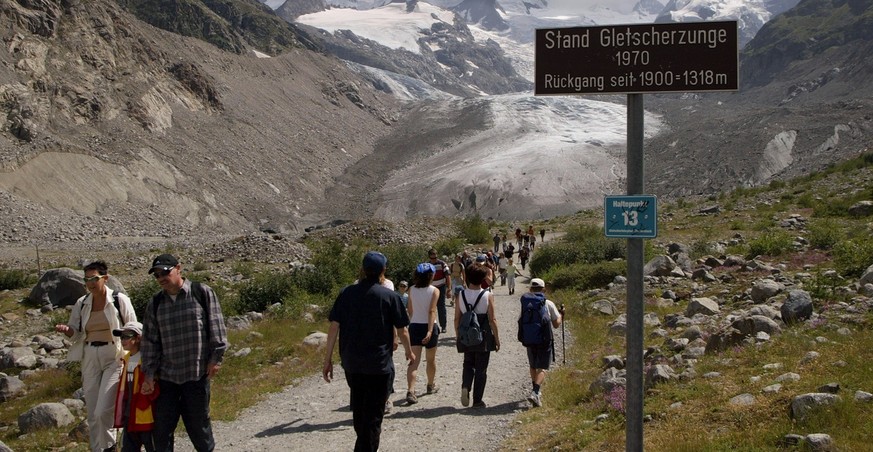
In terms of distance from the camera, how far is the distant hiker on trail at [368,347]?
6281 millimetres

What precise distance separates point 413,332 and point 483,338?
0.95 meters

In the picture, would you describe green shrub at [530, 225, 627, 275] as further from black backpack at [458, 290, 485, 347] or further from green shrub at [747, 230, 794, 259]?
black backpack at [458, 290, 485, 347]

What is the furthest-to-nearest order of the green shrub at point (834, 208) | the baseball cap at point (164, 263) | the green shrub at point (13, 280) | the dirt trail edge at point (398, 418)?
1. the green shrub at point (834, 208)
2. the green shrub at point (13, 280)
3. the dirt trail edge at point (398, 418)
4. the baseball cap at point (164, 263)

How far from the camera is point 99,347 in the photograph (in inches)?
287

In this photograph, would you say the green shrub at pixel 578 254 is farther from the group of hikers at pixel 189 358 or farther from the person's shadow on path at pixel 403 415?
the group of hikers at pixel 189 358

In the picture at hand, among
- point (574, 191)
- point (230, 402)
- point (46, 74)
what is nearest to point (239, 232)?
point (46, 74)

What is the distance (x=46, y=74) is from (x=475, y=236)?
43237 mm

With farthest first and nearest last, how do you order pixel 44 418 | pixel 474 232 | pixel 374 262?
pixel 474 232 → pixel 44 418 → pixel 374 262

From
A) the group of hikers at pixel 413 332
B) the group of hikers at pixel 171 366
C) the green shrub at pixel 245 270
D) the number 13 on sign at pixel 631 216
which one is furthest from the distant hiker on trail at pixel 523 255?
the number 13 on sign at pixel 631 216

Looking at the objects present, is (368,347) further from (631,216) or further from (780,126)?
(780,126)

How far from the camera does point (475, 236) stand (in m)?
41.0

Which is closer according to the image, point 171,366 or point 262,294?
point 171,366

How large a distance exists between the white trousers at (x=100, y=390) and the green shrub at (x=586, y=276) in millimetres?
14983

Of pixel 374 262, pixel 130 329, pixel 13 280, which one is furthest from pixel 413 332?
pixel 13 280
